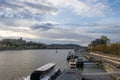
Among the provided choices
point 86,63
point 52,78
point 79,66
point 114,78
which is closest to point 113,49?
point 86,63

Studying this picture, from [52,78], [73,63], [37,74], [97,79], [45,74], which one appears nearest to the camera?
[37,74]

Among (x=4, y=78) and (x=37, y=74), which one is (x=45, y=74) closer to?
(x=37, y=74)

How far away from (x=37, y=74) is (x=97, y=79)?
1910cm

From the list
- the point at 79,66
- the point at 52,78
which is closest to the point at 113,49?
the point at 79,66

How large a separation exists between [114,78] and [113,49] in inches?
3815

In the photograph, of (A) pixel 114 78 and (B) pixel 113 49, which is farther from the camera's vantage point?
(B) pixel 113 49

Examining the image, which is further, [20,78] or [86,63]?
[86,63]

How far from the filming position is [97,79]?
6153 cm

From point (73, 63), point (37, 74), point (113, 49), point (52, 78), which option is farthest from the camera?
point (113, 49)

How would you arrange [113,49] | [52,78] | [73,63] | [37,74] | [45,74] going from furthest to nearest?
1. [113,49]
2. [73,63]
3. [52,78]
4. [45,74]
5. [37,74]

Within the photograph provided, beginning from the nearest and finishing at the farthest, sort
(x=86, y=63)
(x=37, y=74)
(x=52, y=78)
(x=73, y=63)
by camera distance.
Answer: (x=37, y=74) → (x=52, y=78) → (x=73, y=63) → (x=86, y=63)

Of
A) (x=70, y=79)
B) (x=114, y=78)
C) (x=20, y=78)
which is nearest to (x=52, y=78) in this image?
(x=70, y=79)

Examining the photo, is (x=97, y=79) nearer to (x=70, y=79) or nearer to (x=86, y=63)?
(x=70, y=79)

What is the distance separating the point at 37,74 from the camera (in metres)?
46.8
